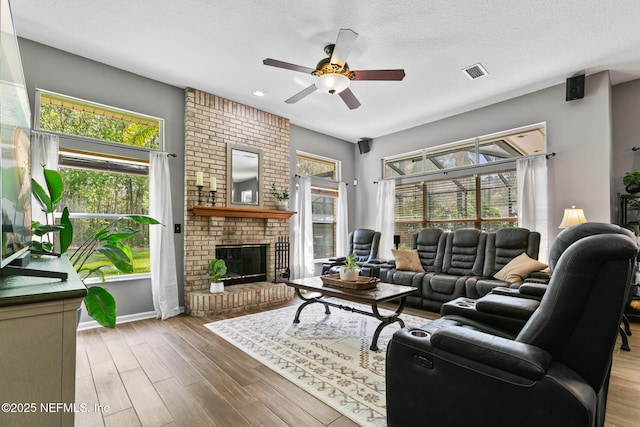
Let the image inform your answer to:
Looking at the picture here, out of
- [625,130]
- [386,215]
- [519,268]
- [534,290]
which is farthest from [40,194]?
[625,130]

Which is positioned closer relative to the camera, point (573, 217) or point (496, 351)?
point (496, 351)

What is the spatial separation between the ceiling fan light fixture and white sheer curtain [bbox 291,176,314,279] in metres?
2.60

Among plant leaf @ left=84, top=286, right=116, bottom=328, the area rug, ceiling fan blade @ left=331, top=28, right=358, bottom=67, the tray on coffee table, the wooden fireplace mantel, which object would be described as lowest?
the area rug

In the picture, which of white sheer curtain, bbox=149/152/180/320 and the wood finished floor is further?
white sheer curtain, bbox=149/152/180/320

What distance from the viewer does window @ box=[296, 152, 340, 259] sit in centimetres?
605

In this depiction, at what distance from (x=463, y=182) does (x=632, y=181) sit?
2.08 m

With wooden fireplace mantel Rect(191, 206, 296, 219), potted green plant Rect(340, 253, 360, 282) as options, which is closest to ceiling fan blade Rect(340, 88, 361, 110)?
potted green plant Rect(340, 253, 360, 282)

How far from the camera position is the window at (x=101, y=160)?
3.43 meters

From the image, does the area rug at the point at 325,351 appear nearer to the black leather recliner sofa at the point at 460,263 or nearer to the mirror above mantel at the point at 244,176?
the black leather recliner sofa at the point at 460,263

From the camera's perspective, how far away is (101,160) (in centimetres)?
370

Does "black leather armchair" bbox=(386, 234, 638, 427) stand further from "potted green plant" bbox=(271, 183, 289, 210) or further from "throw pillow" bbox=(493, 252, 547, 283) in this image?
"potted green plant" bbox=(271, 183, 289, 210)

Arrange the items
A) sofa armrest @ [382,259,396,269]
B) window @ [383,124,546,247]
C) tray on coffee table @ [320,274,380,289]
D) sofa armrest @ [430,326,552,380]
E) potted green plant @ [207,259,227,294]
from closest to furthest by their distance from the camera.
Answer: sofa armrest @ [430,326,552,380] → tray on coffee table @ [320,274,380,289] → potted green plant @ [207,259,227,294] → window @ [383,124,546,247] → sofa armrest @ [382,259,396,269]

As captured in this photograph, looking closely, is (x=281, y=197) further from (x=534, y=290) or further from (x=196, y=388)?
(x=534, y=290)

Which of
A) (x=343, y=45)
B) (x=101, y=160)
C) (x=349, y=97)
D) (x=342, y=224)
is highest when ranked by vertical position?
(x=343, y=45)
